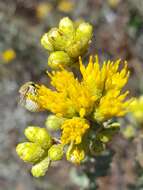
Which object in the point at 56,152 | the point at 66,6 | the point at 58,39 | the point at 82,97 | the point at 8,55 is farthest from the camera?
the point at 66,6

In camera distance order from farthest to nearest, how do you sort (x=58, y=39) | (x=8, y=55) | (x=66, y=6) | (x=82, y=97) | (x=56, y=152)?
(x=66, y=6)
(x=8, y=55)
(x=58, y=39)
(x=56, y=152)
(x=82, y=97)

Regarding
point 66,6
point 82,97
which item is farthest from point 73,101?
point 66,6

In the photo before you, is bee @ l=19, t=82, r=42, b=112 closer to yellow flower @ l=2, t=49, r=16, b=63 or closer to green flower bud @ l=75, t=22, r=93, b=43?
green flower bud @ l=75, t=22, r=93, b=43

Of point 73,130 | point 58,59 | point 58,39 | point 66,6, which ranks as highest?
point 66,6

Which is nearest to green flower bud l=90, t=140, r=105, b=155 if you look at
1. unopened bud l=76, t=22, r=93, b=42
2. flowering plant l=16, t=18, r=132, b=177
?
flowering plant l=16, t=18, r=132, b=177

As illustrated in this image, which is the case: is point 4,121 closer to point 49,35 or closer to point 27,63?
point 27,63

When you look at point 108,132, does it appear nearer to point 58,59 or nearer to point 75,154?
point 75,154

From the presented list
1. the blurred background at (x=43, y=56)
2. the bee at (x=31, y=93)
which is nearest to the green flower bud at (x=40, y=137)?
the bee at (x=31, y=93)

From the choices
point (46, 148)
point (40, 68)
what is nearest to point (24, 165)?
point (40, 68)

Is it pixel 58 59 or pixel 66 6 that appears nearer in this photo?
pixel 58 59
